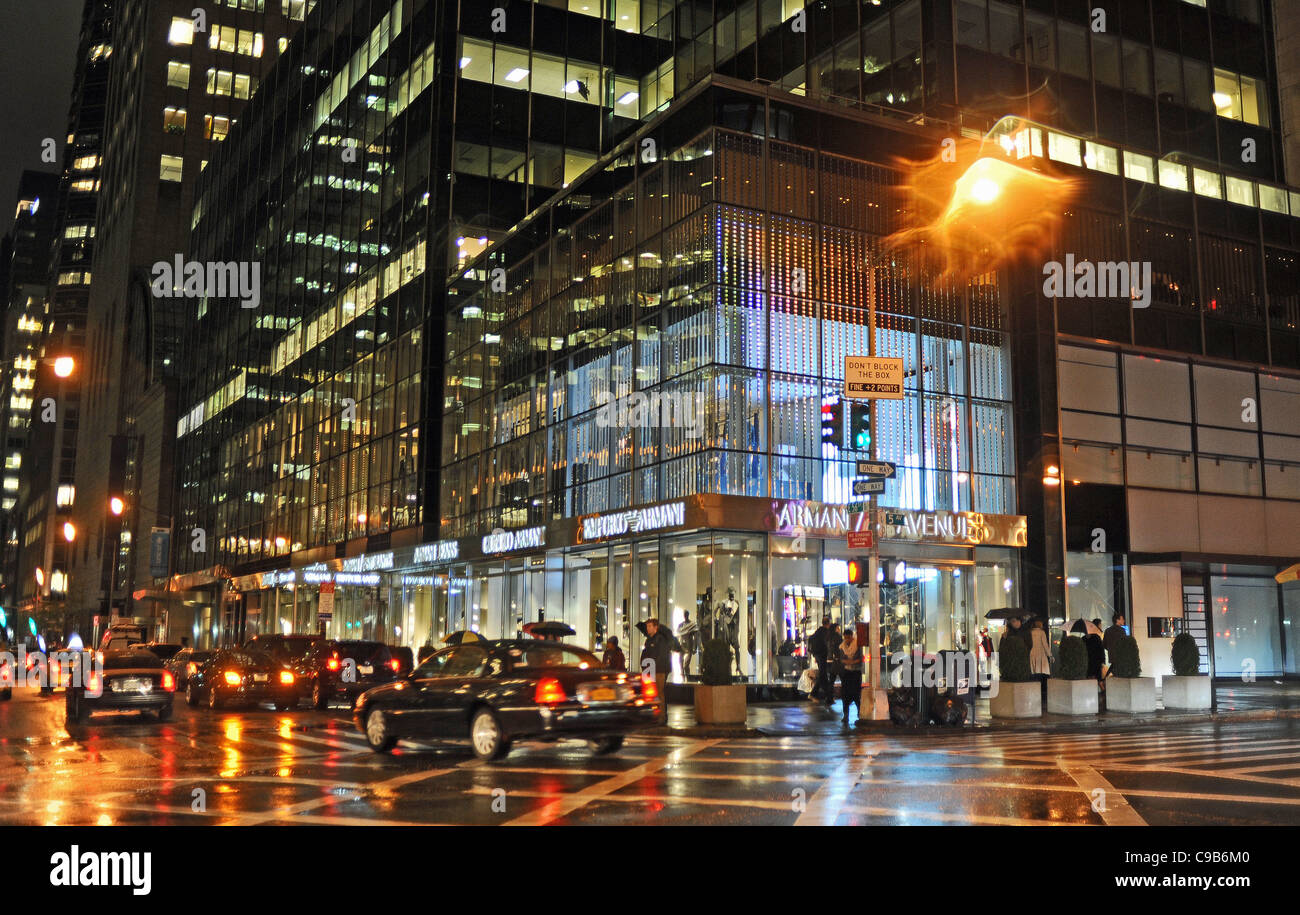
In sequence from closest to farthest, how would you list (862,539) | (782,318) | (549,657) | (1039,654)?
(549,657) → (862,539) → (1039,654) → (782,318)

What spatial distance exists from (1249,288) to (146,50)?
341 feet

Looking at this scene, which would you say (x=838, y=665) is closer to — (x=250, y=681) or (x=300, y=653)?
(x=300, y=653)

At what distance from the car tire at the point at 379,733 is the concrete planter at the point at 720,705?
6.19 metres

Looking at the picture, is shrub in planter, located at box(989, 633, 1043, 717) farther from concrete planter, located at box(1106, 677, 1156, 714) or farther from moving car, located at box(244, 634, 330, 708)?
moving car, located at box(244, 634, 330, 708)

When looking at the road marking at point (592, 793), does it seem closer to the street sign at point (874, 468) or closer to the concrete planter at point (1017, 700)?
the street sign at point (874, 468)

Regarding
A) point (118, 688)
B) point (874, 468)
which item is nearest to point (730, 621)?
point (874, 468)

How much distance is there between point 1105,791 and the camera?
38.8 feet

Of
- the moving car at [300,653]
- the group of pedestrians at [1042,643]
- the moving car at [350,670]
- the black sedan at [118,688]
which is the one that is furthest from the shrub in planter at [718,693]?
the black sedan at [118,688]

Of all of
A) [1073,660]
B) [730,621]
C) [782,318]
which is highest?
[782,318]

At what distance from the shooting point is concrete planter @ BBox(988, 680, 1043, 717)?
2259 centimetres

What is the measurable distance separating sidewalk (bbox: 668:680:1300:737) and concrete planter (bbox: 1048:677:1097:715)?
0.36 meters

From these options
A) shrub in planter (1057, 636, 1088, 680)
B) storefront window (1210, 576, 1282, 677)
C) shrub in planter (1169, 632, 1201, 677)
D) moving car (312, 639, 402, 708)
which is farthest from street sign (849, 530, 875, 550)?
storefront window (1210, 576, 1282, 677)

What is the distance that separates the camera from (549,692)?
15000 mm

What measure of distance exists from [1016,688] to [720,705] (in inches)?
235
